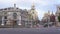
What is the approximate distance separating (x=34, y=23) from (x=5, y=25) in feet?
9.83

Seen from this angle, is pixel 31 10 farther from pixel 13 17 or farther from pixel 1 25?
pixel 1 25

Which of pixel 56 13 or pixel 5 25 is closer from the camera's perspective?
pixel 5 25

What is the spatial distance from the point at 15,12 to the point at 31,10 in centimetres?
190

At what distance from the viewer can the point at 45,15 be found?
23406 mm

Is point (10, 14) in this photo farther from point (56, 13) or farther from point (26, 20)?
point (56, 13)

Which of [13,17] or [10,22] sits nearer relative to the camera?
[10,22]

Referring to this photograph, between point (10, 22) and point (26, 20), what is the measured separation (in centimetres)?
190

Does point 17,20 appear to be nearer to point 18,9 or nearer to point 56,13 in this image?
point 18,9

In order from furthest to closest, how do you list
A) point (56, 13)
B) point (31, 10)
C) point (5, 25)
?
point (31, 10) → point (56, 13) → point (5, 25)

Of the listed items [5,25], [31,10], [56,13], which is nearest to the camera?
[5,25]

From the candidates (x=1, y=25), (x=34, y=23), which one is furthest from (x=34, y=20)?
(x=1, y=25)

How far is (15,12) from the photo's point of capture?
22.6 metres

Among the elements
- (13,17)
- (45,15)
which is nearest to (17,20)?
(13,17)

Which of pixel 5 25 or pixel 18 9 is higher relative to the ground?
pixel 18 9
